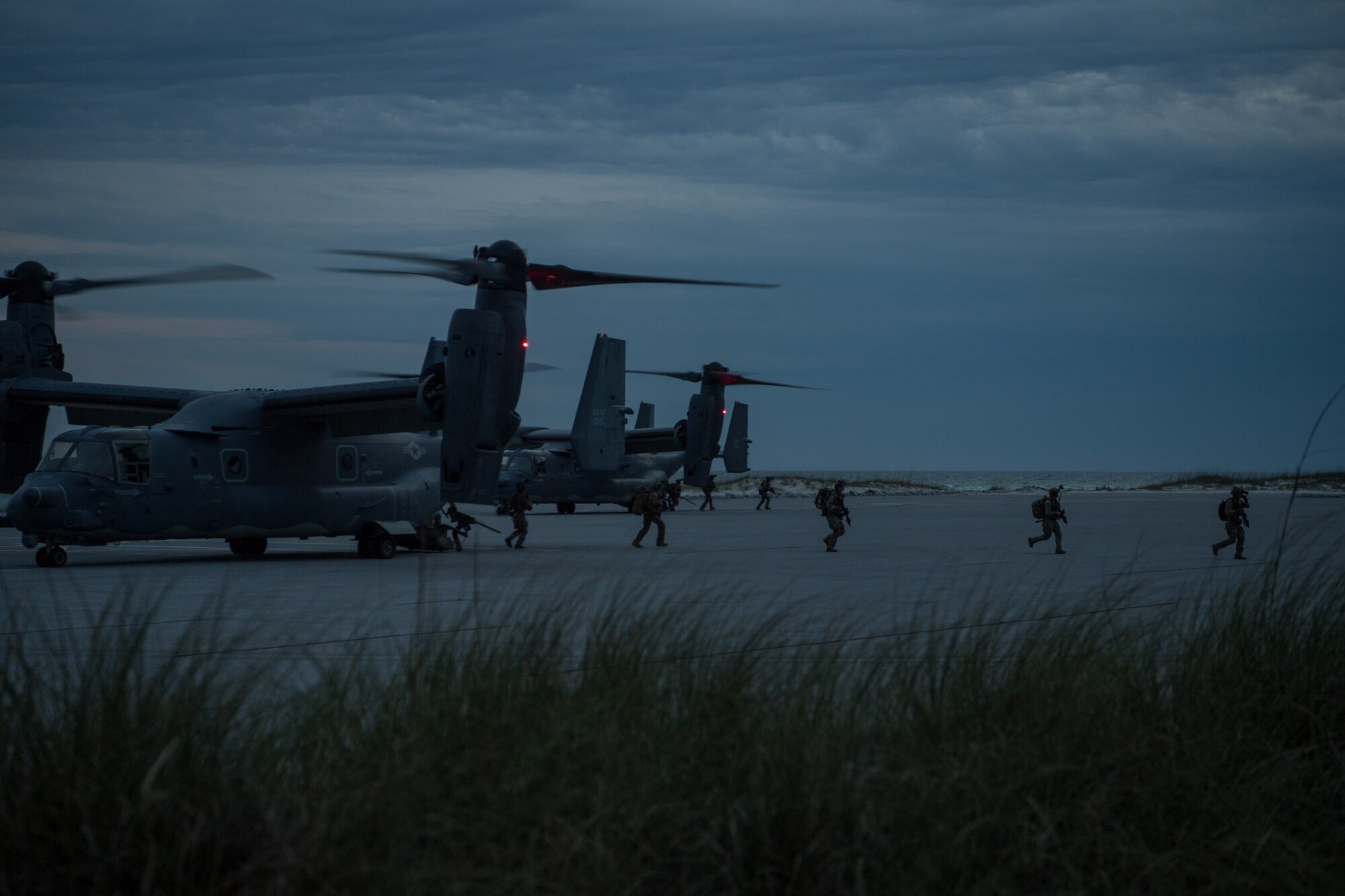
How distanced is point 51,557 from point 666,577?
1040cm

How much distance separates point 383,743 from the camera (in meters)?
5.10

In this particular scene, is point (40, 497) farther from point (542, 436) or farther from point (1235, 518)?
point (542, 436)

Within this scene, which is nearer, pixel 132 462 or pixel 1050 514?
pixel 132 462

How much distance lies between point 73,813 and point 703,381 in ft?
124

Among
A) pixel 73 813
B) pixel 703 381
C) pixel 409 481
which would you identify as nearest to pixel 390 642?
pixel 73 813

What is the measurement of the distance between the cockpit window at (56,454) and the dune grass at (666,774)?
58.2 feet

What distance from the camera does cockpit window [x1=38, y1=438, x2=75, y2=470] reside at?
2162cm

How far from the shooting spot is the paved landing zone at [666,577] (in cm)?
977

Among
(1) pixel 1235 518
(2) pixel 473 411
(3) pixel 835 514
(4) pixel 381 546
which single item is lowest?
(4) pixel 381 546

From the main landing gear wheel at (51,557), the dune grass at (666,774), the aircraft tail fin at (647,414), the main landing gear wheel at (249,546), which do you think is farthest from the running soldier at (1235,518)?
the aircraft tail fin at (647,414)

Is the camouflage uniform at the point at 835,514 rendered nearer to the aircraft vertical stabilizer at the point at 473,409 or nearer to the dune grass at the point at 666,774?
the aircraft vertical stabilizer at the point at 473,409

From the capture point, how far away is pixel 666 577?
18.3 meters

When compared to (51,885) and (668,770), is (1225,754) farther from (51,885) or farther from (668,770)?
(51,885)

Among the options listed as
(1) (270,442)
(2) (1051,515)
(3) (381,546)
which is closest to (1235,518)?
(2) (1051,515)
